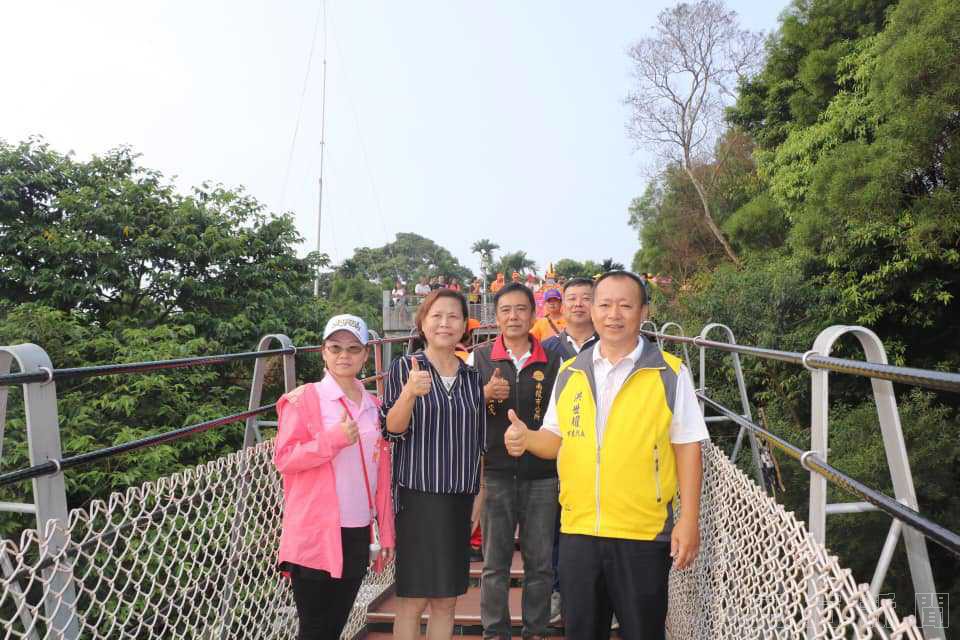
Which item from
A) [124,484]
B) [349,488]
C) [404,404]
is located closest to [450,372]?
[404,404]

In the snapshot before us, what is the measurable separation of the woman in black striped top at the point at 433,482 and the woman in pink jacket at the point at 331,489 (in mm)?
77

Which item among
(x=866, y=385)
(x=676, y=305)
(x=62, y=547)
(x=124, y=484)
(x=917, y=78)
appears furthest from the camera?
(x=676, y=305)

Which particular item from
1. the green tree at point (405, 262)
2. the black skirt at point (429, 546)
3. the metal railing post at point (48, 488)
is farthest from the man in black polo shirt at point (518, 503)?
the green tree at point (405, 262)

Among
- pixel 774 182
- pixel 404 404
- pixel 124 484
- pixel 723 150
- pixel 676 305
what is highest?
pixel 723 150

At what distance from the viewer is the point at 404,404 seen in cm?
214

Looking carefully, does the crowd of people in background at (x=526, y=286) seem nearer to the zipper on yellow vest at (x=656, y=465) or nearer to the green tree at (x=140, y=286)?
the zipper on yellow vest at (x=656, y=465)

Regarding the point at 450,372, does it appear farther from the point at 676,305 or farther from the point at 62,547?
the point at 676,305

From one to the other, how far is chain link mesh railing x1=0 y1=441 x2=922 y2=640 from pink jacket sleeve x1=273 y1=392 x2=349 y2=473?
0.27 m

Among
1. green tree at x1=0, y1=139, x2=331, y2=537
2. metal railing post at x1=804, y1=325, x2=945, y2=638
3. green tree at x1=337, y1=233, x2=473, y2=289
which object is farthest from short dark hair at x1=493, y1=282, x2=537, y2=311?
green tree at x1=337, y1=233, x2=473, y2=289

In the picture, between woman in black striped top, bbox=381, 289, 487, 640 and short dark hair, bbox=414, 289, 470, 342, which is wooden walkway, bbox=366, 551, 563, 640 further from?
short dark hair, bbox=414, 289, 470, 342

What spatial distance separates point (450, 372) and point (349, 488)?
530 millimetres

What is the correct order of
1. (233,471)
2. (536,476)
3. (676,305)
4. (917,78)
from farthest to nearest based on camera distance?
(676,305) → (917,78) → (536,476) → (233,471)

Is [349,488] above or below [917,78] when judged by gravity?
below

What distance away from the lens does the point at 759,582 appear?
6.08 ft
